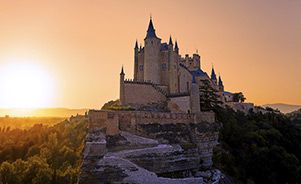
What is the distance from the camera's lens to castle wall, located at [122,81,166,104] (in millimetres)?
38375

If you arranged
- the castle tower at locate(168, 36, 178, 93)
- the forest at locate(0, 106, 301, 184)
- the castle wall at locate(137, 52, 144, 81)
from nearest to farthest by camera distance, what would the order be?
the forest at locate(0, 106, 301, 184) → the castle tower at locate(168, 36, 178, 93) → the castle wall at locate(137, 52, 144, 81)

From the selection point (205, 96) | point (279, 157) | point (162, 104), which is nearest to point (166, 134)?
point (162, 104)

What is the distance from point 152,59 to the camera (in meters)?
46.7

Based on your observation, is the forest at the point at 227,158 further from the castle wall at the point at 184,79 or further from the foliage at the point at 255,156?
the castle wall at the point at 184,79

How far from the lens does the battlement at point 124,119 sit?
981 inches

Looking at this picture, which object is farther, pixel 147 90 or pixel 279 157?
pixel 147 90

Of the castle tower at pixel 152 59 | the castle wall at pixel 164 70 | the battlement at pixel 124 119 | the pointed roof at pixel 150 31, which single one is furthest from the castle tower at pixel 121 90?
the pointed roof at pixel 150 31

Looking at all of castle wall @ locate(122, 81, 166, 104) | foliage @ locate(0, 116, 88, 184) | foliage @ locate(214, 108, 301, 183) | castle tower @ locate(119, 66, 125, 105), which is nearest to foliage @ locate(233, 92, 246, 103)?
foliage @ locate(214, 108, 301, 183)

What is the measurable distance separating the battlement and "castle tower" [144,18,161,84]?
15.6 m

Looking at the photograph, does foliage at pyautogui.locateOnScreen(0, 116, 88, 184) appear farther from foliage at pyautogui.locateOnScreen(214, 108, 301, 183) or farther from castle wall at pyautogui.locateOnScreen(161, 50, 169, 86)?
foliage at pyautogui.locateOnScreen(214, 108, 301, 183)

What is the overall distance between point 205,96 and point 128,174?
25709mm

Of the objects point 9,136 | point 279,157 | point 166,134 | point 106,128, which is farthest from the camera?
point 9,136

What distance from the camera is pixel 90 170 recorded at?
74.7 feet

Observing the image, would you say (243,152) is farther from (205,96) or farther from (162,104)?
(162,104)
